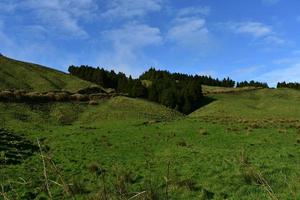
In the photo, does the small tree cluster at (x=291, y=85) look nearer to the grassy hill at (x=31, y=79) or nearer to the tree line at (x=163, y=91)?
the tree line at (x=163, y=91)

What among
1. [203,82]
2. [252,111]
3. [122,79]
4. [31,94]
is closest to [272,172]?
[31,94]

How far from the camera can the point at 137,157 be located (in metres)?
29.2

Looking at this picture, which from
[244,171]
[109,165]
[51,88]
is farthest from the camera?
[51,88]

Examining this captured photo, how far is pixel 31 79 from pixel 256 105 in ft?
159

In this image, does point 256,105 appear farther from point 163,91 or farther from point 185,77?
point 185,77

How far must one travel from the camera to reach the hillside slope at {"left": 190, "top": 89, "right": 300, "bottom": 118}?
3533 inches

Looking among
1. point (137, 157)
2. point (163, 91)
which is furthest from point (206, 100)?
point (137, 157)

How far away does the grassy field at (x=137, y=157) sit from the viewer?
6.55 meters

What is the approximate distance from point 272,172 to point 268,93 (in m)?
106

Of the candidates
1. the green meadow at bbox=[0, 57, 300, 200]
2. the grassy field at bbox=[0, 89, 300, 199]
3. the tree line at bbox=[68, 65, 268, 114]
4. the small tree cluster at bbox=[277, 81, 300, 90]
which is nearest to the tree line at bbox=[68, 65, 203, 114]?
the tree line at bbox=[68, 65, 268, 114]

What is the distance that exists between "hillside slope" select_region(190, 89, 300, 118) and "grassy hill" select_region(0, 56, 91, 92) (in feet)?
89.6

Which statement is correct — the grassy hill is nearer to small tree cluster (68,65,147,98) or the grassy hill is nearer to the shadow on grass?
small tree cluster (68,65,147,98)

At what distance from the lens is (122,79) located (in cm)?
11775

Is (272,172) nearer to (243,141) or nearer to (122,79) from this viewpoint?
(243,141)
